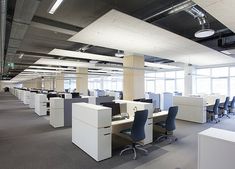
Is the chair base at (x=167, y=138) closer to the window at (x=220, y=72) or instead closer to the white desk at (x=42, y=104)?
the white desk at (x=42, y=104)

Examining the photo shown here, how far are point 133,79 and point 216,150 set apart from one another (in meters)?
5.63

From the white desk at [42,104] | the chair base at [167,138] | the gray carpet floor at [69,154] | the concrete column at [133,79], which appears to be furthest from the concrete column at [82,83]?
the chair base at [167,138]

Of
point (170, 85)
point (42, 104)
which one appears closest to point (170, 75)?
point (170, 85)

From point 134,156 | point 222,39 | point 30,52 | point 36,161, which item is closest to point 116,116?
point 134,156

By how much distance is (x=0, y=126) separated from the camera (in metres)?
5.98

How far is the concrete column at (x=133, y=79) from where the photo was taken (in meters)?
7.14

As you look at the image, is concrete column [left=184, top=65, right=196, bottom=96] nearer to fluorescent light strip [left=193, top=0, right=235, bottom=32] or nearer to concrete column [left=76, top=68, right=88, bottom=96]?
concrete column [left=76, top=68, right=88, bottom=96]

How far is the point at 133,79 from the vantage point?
23.6 feet

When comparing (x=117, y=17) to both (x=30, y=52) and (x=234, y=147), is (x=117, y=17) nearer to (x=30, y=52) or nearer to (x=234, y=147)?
(x=234, y=147)

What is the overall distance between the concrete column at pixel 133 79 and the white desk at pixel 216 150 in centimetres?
533

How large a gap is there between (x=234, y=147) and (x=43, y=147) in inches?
157

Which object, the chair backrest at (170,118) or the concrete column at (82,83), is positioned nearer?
the chair backrest at (170,118)

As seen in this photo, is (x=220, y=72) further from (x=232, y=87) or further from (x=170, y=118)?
(x=170, y=118)

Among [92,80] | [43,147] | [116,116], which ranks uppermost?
[92,80]
